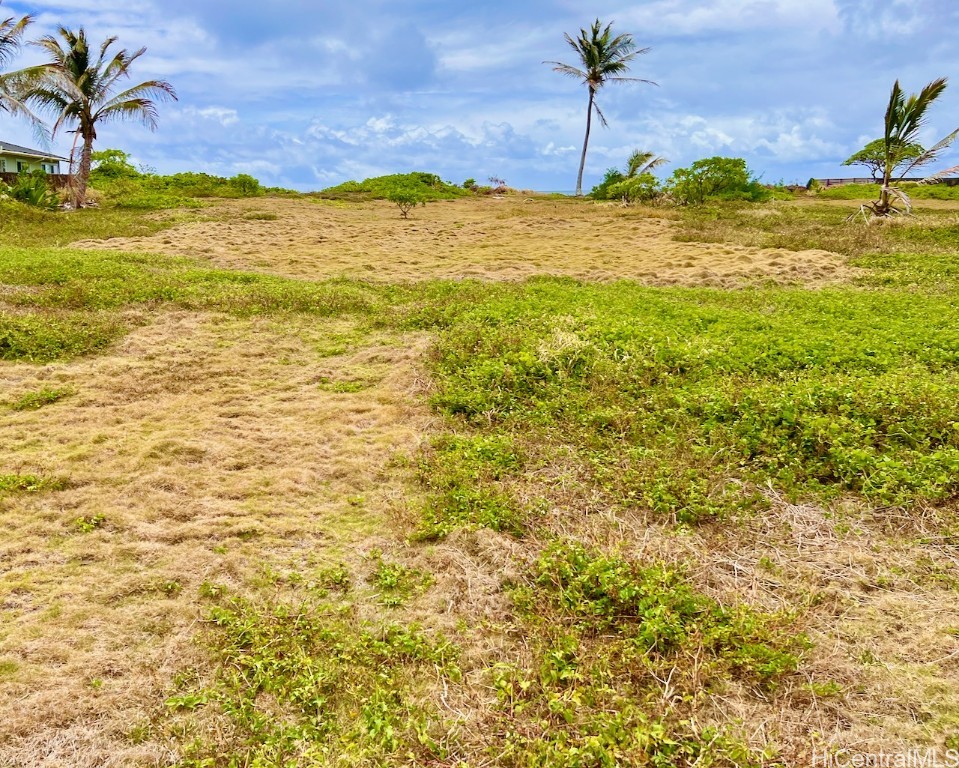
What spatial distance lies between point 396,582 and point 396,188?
1311 inches

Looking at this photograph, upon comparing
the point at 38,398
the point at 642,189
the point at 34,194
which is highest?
the point at 642,189

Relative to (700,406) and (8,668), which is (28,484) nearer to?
(8,668)

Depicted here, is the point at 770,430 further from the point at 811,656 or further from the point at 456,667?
the point at 456,667

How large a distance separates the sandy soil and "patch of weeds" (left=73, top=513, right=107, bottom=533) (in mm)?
8998

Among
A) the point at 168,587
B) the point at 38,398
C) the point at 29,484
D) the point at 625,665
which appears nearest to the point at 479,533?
the point at 625,665

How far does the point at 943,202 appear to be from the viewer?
28625 millimetres

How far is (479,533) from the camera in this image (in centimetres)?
431

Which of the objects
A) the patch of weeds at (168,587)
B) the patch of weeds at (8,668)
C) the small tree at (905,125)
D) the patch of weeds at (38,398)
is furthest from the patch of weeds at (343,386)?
the small tree at (905,125)

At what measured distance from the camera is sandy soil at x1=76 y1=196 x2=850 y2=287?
43.5ft

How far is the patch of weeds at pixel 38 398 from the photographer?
A: 253 inches

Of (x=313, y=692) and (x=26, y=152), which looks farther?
(x=26, y=152)

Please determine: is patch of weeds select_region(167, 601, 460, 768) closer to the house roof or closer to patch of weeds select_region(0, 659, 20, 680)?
patch of weeds select_region(0, 659, 20, 680)

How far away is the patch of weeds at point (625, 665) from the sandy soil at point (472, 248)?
9.80m

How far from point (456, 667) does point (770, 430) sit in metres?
→ 3.52
